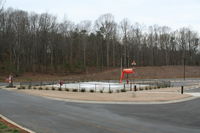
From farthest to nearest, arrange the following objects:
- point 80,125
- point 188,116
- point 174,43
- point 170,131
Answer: point 174,43 → point 188,116 → point 80,125 → point 170,131

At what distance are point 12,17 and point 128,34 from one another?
4188cm

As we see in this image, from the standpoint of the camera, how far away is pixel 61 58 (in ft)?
262

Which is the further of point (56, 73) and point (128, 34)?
point (128, 34)

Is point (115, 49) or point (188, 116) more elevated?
point (115, 49)

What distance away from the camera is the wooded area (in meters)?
68.4

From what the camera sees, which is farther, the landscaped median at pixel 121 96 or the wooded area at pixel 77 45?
the wooded area at pixel 77 45

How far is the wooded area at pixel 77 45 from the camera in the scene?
6838 cm

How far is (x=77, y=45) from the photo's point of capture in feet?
278

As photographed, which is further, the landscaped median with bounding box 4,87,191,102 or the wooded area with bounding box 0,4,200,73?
the wooded area with bounding box 0,4,200,73

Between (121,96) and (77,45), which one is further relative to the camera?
(77,45)

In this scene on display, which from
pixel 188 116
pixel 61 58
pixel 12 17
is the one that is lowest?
pixel 188 116

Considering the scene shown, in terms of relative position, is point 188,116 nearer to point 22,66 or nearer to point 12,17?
point 22,66

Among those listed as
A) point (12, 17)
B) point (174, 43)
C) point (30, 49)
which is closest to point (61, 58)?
point (30, 49)

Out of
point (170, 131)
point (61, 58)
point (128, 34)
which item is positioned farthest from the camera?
point (128, 34)
